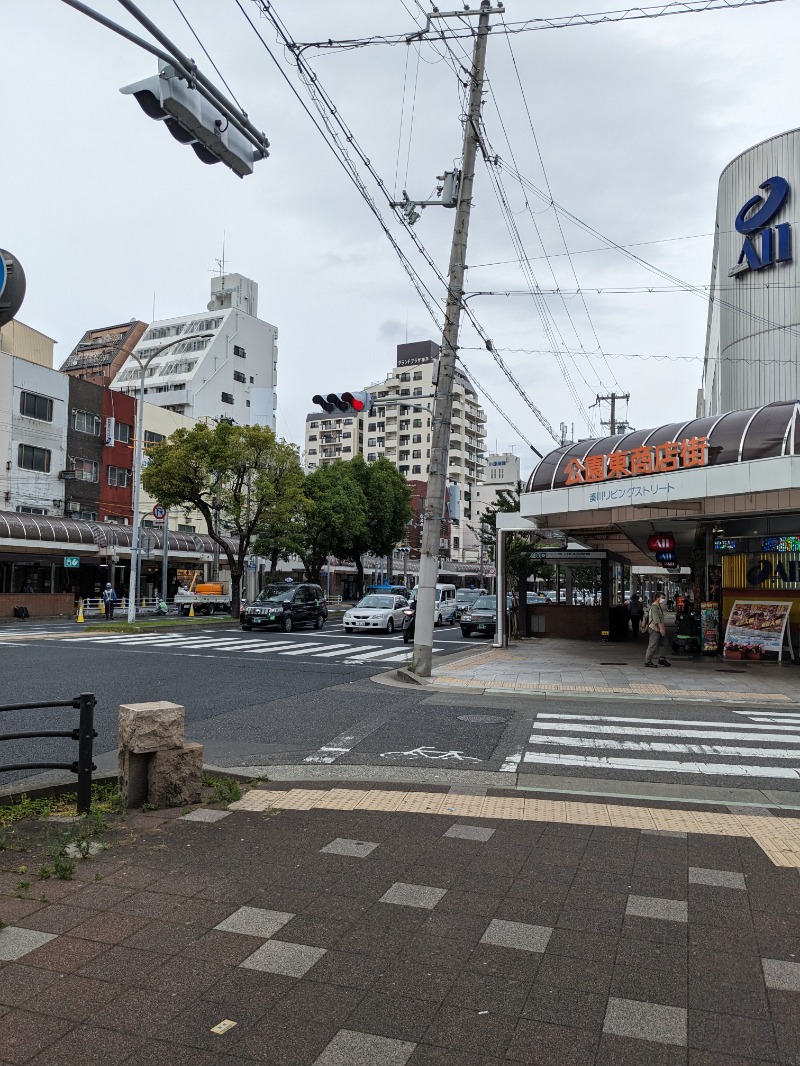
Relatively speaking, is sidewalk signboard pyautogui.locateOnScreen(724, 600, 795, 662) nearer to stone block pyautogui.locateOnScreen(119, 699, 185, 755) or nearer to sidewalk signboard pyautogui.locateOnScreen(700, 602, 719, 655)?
sidewalk signboard pyautogui.locateOnScreen(700, 602, 719, 655)

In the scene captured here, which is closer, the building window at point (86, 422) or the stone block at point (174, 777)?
the stone block at point (174, 777)

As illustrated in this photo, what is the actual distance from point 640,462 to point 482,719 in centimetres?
929

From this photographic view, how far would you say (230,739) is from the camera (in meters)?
9.90

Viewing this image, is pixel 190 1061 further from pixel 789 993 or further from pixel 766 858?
pixel 766 858

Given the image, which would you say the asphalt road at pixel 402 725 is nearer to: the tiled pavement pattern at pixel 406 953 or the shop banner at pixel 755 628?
the tiled pavement pattern at pixel 406 953

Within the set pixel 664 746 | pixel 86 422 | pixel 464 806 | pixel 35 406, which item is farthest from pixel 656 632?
pixel 86 422

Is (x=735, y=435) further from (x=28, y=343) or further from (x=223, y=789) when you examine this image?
(x=28, y=343)

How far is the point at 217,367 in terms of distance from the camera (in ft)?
256

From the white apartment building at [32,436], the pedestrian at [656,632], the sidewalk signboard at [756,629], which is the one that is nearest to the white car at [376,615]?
the pedestrian at [656,632]

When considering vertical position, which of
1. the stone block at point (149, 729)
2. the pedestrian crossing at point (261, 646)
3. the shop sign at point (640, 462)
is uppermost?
the shop sign at point (640, 462)

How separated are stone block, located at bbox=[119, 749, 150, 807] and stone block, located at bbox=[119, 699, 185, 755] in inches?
3.1

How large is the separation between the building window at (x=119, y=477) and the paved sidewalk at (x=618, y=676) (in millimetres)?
34656

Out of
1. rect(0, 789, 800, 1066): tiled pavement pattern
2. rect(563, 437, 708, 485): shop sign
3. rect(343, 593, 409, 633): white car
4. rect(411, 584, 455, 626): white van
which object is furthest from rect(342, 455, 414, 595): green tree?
rect(0, 789, 800, 1066): tiled pavement pattern

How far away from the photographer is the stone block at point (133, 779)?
6.36 m
